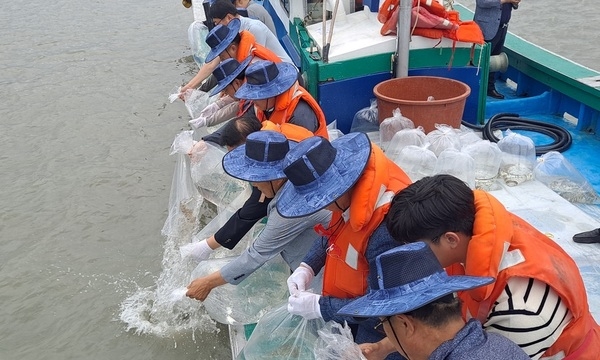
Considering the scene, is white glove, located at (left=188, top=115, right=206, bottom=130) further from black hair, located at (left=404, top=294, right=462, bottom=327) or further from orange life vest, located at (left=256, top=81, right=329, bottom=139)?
black hair, located at (left=404, top=294, right=462, bottom=327)

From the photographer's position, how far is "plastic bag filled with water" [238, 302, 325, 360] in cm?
222

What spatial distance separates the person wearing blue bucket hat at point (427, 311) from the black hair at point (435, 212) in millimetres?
278

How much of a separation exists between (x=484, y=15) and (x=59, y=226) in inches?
173

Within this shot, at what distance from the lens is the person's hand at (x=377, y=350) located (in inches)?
73.3

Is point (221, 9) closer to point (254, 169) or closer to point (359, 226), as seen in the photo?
point (254, 169)

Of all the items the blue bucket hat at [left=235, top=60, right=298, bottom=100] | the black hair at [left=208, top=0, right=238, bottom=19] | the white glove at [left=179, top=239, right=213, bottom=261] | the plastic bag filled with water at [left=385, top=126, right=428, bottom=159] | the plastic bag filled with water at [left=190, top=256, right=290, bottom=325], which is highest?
the black hair at [left=208, top=0, right=238, bottom=19]

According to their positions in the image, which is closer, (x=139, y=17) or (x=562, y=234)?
(x=562, y=234)

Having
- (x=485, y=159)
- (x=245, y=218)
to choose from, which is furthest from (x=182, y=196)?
(x=485, y=159)

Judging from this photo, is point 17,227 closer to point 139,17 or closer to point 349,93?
point 349,93

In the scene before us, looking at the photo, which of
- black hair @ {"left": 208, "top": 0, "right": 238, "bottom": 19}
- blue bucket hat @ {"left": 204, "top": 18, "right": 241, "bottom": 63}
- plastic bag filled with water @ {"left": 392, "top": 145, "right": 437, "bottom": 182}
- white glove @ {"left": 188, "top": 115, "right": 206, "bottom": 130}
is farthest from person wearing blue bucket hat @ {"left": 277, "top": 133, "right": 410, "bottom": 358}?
black hair @ {"left": 208, "top": 0, "right": 238, "bottom": 19}

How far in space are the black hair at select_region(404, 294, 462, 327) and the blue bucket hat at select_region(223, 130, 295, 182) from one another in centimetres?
117

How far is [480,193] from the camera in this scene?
165 cm

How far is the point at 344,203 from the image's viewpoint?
1.92 m

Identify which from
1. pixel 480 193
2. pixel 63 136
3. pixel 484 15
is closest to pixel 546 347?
pixel 480 193
